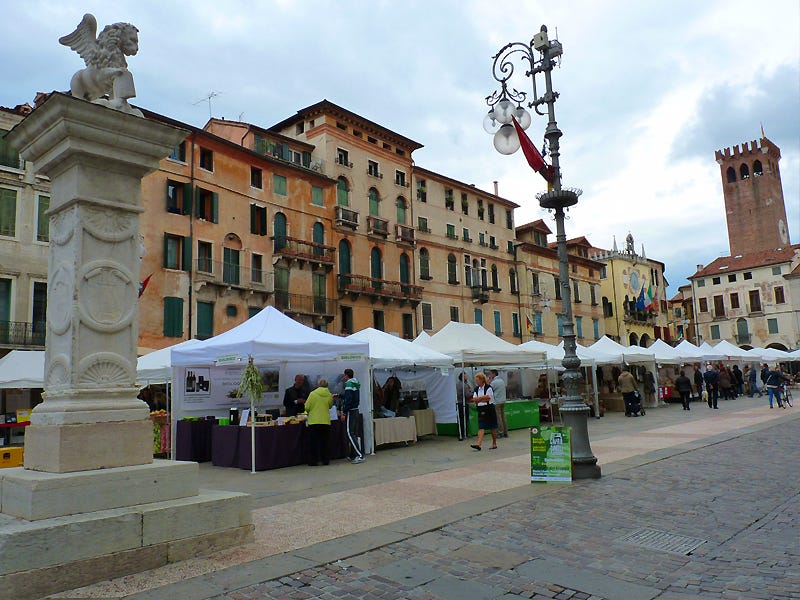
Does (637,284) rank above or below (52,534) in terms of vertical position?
above

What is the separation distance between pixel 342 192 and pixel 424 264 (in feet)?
24.1

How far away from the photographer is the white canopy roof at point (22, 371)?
645 inches

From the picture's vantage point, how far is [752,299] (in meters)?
63.1

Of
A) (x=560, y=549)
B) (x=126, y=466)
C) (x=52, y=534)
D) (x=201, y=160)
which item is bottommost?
(x=560, y=549)

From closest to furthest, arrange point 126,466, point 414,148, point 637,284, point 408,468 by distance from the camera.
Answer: point 126,466 < point 408,468 < point 414,148 < point 637,284

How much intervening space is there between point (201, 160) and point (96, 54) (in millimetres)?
23957

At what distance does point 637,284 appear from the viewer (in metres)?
60.5

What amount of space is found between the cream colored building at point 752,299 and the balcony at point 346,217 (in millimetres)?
46336

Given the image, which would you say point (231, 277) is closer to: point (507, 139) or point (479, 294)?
point (479, 294)

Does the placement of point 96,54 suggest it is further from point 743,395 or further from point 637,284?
point 637,284

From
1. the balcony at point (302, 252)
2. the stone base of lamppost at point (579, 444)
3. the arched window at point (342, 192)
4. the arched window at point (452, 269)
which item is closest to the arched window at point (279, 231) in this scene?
the balcony at point (302, 252)

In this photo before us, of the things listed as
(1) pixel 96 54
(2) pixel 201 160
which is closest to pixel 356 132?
(2) pixel 201 160

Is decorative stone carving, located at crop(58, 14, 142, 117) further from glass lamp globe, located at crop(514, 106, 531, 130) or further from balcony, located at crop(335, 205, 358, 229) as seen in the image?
balcony, located at crop(335, 205, 358, 229)

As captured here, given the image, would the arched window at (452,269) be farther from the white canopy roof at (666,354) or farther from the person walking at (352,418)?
the person walking at (352,418)
